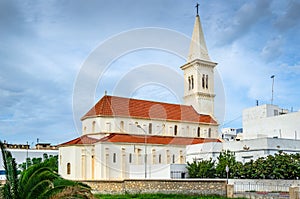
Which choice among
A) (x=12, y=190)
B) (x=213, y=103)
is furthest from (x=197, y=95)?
(x=12, y=190)

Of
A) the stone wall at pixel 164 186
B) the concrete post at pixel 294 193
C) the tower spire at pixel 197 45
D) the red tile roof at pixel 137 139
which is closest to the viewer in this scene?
the concrete post at pixel 294 193

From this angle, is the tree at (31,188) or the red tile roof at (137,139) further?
the red tile roof at (137,139)

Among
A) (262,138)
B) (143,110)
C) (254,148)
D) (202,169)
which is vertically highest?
(143,110)

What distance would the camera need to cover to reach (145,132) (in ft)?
190

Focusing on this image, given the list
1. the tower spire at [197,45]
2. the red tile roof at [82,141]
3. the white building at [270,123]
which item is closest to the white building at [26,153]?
the red tile roof at [82,141]

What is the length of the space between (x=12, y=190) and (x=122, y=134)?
43142 millimetres

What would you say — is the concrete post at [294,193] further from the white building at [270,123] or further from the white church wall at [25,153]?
the white church wall at [25,153]

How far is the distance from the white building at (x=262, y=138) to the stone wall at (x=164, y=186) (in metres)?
9.82

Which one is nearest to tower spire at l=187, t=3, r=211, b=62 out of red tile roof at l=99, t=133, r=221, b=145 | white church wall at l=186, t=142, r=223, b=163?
red tile roof at l=99, t=133, r=221, b=145

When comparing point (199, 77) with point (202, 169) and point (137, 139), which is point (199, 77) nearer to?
point (137, 139)

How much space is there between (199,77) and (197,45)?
6.10 m

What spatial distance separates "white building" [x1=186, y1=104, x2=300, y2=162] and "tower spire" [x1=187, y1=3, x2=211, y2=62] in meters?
17.2

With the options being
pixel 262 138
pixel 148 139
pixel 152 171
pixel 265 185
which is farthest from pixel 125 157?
pixel 265 185

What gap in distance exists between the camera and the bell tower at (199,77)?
67.9 meters
